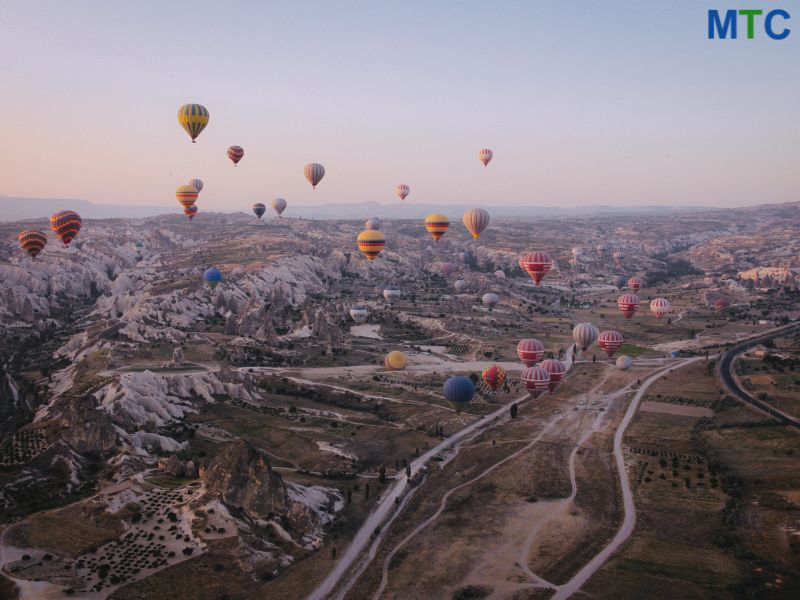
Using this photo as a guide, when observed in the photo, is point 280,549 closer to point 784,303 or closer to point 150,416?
point 150,416

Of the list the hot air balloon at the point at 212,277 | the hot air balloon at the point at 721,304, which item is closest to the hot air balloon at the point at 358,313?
the hot air balloon at the point at 212,277

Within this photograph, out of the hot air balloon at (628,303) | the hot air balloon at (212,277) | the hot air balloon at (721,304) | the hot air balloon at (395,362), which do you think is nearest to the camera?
the hot air balloon at (395,362)

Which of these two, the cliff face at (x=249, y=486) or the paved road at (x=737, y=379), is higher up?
the cliff face at (x=249, y=486)

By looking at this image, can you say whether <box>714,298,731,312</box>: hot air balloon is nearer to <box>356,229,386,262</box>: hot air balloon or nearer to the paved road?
the paved road

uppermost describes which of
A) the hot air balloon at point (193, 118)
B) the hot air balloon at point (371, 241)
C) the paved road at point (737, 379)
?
the hot air balloon at point (193, 118)

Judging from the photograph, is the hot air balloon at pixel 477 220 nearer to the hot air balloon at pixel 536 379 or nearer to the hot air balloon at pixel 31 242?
the hot air balloon at pixel 536 379

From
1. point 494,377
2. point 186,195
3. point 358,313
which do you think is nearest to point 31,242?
point 186,195
